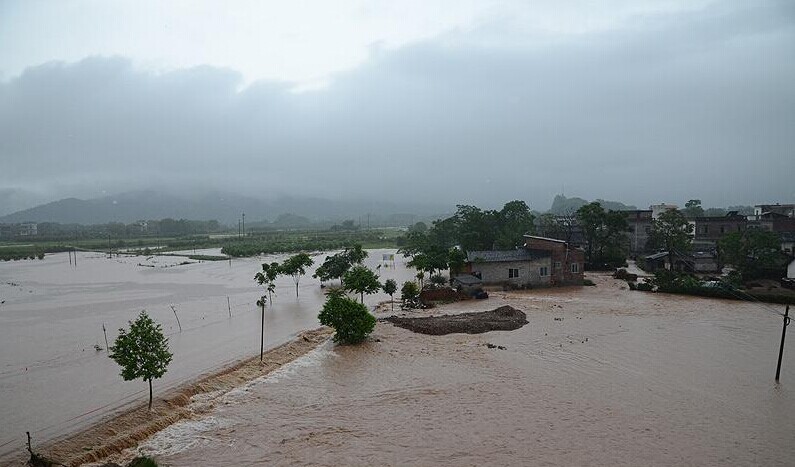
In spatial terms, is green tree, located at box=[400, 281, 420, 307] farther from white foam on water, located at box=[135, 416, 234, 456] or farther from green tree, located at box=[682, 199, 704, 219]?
green tree, located at box=[682, 199, 704, 219]

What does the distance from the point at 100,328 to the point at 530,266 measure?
27.6 m

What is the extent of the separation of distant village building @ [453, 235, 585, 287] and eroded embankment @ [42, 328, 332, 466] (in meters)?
18.0

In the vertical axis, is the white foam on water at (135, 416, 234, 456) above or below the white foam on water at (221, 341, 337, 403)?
below

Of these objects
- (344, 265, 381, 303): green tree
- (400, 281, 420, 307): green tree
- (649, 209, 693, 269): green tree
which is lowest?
(400, 281, 420, 307): green tree

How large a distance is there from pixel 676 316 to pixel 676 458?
1691cm

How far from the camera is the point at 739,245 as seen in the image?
34.8m

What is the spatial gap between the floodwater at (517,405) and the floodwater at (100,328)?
369 cm

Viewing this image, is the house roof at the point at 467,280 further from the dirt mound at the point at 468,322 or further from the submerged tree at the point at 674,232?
the submerged tree at the point at 674,232

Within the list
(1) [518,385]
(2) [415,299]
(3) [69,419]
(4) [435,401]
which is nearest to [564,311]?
(2) [415,299]

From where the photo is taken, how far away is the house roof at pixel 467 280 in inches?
1278

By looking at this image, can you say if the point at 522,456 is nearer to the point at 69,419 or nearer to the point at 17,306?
the point at 69,419

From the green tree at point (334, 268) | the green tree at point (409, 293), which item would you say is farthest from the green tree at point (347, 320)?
the green tree at point (334, 268)

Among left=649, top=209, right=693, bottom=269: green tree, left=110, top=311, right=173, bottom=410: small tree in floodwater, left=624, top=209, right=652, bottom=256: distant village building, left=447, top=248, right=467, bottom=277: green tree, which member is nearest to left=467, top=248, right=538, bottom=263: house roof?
left=447, top=248, right=467, bottom=277: green tree

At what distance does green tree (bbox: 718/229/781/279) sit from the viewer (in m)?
33.6
